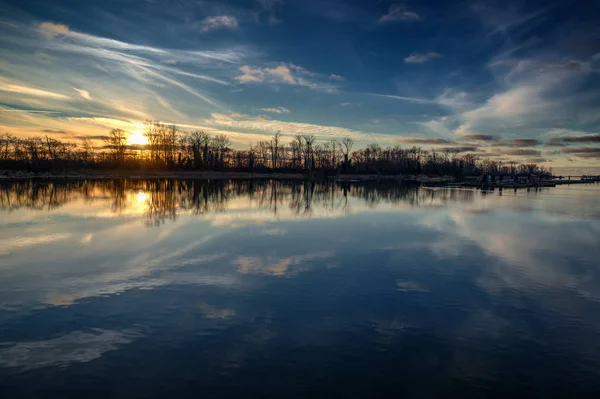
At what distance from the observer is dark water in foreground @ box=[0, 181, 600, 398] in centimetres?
570

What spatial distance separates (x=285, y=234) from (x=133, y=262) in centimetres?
755

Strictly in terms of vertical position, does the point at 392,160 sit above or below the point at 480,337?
above

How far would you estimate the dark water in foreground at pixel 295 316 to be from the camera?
5.70 m

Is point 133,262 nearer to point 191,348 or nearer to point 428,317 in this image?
point 191,348

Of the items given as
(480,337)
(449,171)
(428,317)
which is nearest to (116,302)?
(428,317)

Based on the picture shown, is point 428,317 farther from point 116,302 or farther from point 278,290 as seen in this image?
point 116,302

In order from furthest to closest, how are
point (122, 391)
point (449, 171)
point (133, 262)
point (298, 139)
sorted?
point (449, 171), point (298, 139), point (133, 262), point (122, 391)

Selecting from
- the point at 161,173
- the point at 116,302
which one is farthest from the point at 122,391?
the point at 161,173

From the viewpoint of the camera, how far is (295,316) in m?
8.02

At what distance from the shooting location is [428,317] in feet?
26.4

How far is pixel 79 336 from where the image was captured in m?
7.03

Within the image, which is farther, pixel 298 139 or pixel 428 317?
pixel 298 139

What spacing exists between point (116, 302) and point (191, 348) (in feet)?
11.1

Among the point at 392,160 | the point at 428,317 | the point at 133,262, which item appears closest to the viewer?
the point at 428,317
